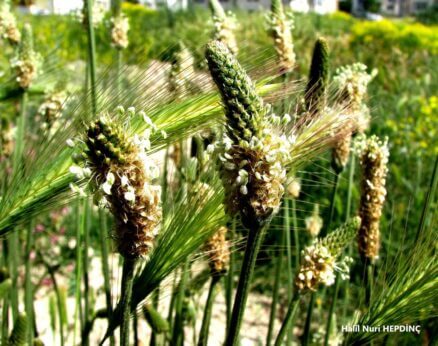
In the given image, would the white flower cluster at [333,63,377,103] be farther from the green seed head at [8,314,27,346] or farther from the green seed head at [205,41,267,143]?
the green seed head at [8,314,27,346]

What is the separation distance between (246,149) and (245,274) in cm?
18

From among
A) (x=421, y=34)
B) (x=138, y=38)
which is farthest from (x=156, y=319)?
(x=138, y=38)

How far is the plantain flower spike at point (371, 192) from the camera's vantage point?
1523 millimetres

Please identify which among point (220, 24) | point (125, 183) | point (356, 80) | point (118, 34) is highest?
point (118, 34)

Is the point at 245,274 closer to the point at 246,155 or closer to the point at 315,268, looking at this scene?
the point at 246,155

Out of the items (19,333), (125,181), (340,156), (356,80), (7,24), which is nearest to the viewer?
(125,181)

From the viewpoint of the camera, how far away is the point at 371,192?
5.02 ft

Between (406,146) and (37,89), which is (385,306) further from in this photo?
(406,146)

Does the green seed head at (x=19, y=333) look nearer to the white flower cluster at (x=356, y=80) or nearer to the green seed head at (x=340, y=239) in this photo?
the green seed head at (x=340, y=239)

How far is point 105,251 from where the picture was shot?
1.60 m

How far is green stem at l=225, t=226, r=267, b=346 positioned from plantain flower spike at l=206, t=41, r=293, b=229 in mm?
19

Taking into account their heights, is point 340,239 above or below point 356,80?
below

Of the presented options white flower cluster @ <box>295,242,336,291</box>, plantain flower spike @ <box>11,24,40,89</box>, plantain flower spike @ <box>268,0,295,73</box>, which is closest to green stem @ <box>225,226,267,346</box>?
white flower cluster @ <box>295,242,336,291</box>

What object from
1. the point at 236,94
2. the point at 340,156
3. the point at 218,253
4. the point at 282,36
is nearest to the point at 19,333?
the point at 218,253
